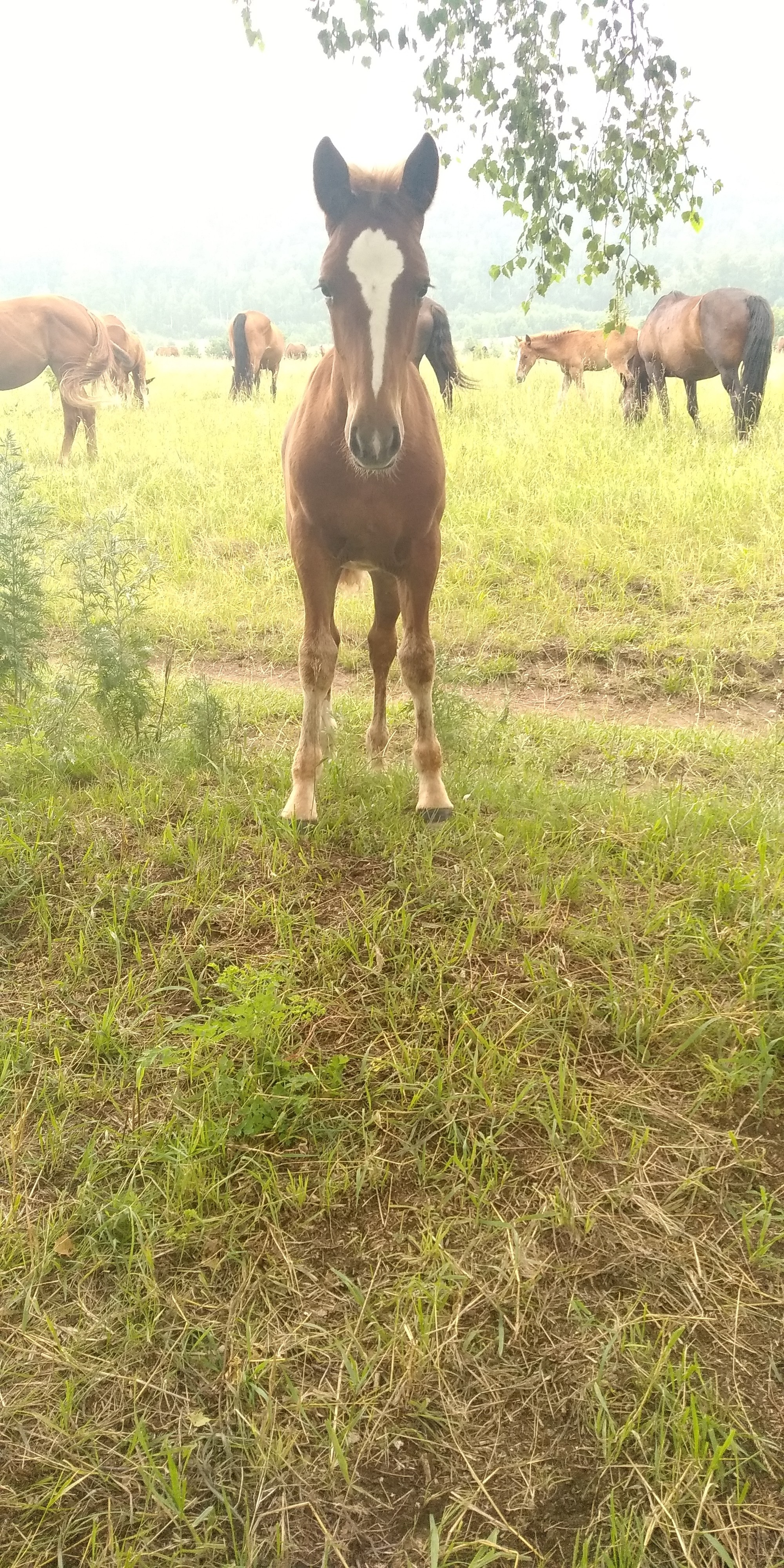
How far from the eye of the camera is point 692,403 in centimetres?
1099

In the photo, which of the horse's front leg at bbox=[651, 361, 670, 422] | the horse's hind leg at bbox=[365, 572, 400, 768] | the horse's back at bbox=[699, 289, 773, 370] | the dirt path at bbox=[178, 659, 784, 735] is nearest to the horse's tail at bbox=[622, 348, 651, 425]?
the horse's front leg at bbox=[651, 361, 670, 422]

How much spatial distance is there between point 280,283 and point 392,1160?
30125 millimetres

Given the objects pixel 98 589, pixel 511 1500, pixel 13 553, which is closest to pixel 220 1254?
pixel 511 1500

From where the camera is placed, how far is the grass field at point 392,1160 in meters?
1.33

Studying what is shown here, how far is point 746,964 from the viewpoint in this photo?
7.54 ft

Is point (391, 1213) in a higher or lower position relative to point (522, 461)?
lower

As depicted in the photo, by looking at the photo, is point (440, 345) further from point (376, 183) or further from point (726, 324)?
point (376, 183)

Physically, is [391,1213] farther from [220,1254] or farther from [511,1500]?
[511,1500]

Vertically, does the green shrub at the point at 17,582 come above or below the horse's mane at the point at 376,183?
below

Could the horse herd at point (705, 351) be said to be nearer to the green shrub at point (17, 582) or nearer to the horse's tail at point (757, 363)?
the horse's tail at point (757, 363)

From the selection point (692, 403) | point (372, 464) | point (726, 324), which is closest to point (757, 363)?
point (726, 324)

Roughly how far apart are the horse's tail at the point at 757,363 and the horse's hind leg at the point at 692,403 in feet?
2.92

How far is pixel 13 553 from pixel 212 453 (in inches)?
306

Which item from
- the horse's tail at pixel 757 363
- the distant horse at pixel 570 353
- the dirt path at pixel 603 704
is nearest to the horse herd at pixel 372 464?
the dirt path at pixel 603 704
